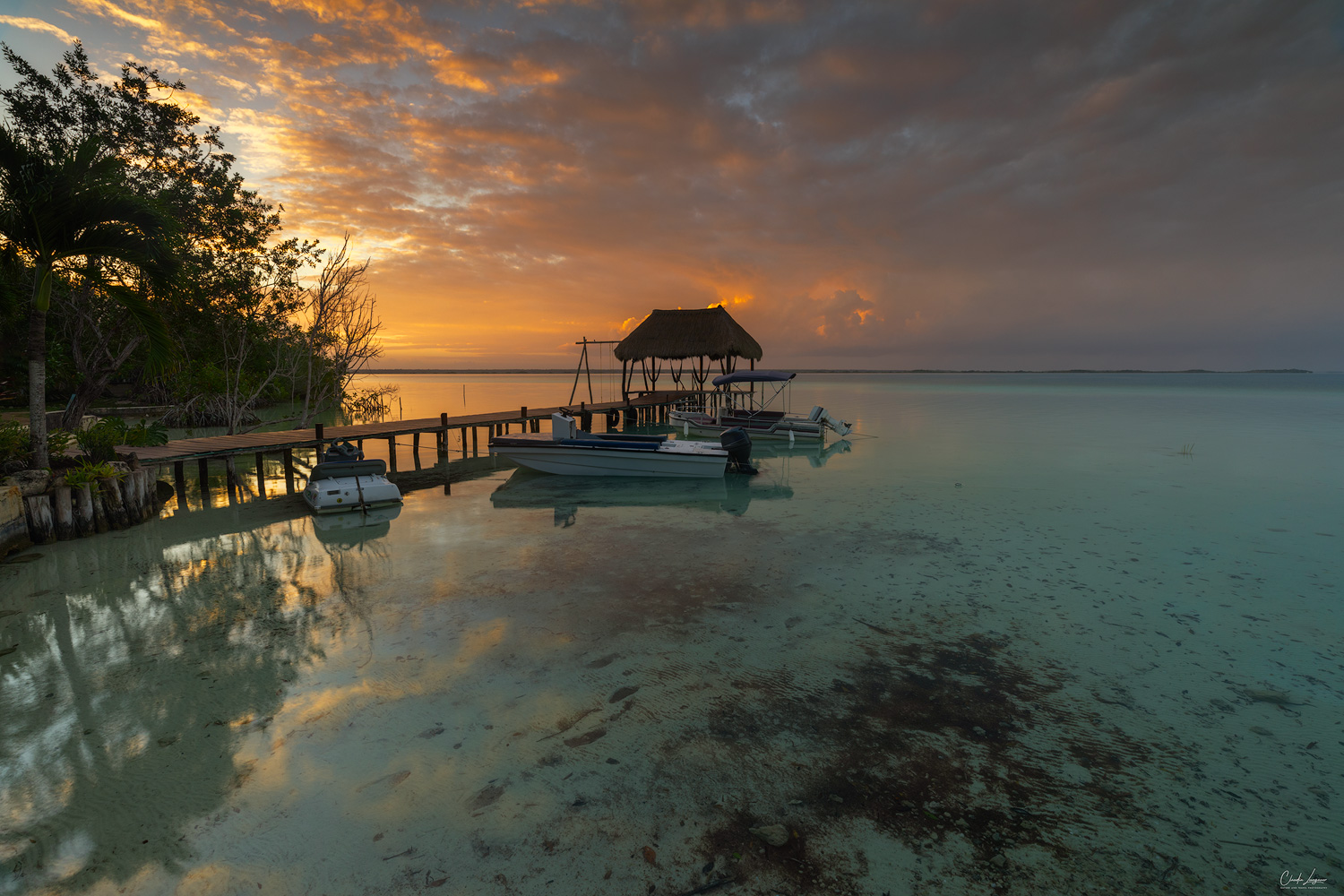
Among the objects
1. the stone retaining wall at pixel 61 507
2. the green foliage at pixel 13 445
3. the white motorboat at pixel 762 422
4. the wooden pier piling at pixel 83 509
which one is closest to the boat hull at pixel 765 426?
the white motorboat at pixel 762 422

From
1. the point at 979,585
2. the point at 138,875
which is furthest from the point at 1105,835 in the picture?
the point at 138,875

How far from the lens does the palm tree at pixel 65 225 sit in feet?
27.7

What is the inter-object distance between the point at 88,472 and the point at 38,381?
1585 mm

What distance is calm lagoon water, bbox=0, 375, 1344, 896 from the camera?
326cm

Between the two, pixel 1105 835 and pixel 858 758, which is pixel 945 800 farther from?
pixel 1105 835

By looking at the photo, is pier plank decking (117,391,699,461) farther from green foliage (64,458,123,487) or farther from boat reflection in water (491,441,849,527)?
boat reflection in water (491,441,849,527)

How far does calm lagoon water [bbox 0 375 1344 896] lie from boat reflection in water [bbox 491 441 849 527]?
7.80 feet

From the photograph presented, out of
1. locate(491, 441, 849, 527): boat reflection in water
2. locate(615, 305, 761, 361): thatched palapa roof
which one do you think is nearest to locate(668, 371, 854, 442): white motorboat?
locate(615, 305, 761, 361): thatched palapa roof

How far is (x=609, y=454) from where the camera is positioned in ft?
49.2

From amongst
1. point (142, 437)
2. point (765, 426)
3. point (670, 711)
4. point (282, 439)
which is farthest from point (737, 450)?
point (142, 437)

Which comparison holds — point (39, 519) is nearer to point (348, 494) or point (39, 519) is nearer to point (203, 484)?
point (348, 494)

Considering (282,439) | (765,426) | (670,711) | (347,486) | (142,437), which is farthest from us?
(765,426)

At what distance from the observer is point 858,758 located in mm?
4074

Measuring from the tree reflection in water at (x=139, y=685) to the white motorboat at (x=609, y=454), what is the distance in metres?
6.60
